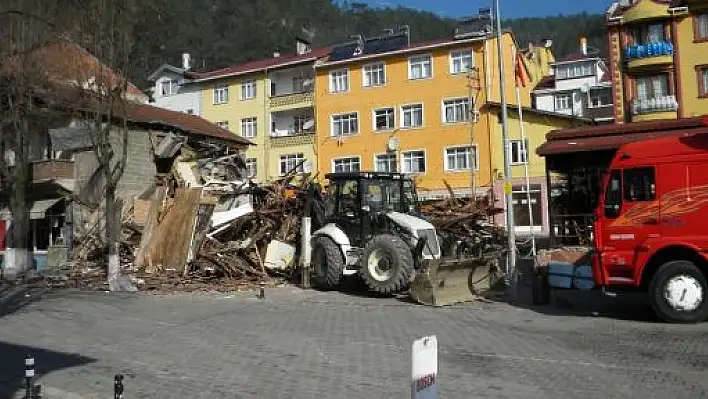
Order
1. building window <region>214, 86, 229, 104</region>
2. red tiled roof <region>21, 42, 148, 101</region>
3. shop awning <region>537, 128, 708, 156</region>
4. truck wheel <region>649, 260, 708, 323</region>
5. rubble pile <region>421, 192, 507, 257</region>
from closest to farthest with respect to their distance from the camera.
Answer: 1. truck wheel <region>649, 260, 708, 323</region>
2. shop awning <region>537, 128, 708, 156</region>
3. red tiled roof <region>21, 42, 148, 101</region>
4. rubble pile <region>421, 192, 507, 257</region>
5. building window <region>214, 86, 229, 104</region>

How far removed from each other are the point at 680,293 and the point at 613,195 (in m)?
2.15

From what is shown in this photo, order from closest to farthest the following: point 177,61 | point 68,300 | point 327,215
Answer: point 68,300 < point 327,215 < point 177,61

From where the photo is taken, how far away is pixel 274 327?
1304cm

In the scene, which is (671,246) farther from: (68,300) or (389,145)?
(389,145)

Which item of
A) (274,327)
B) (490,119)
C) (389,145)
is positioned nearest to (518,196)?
(490,119)

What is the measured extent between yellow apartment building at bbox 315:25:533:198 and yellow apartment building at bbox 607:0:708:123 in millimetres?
10378

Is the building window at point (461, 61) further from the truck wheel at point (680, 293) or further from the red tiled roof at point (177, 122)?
the truck wheel at point (680, 293)

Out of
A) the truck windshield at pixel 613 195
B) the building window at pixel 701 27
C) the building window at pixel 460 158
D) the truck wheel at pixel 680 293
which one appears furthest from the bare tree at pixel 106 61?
the building window at pixel 460 158

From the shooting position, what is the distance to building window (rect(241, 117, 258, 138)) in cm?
5975

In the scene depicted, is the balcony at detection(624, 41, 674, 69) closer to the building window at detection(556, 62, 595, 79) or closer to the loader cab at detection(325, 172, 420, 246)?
the loader cab at detection(325, 172, 420, 246)

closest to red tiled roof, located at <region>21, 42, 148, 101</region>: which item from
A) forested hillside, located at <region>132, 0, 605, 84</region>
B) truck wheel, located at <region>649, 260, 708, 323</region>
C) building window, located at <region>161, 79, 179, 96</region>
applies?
truck wheel, located at <region>649, 260, 708, 323</region>

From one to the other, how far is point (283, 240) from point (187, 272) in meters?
3.13

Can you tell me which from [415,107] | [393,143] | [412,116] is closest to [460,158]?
[412,116]

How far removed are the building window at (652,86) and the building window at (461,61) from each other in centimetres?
1290
